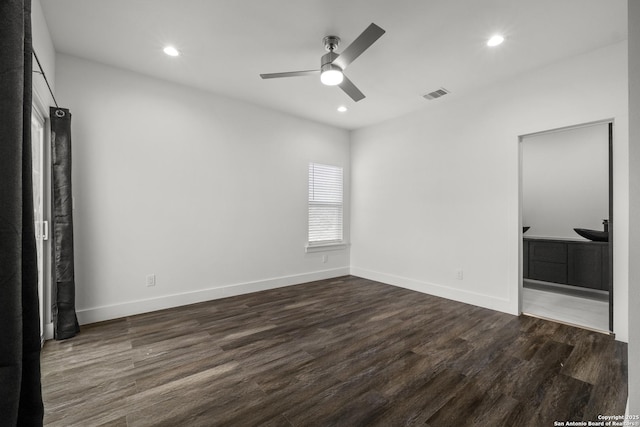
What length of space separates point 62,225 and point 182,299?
59.8 inches

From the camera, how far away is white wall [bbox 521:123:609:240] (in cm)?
464

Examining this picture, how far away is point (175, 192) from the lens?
3629 millimetres

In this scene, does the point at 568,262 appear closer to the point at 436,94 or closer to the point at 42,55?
the point at 436,94

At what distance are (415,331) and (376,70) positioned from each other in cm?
285

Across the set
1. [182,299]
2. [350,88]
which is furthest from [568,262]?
[182,299]

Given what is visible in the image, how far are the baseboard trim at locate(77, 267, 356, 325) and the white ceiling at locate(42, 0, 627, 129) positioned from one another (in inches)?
106

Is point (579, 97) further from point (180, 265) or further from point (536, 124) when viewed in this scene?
point (180, 265)

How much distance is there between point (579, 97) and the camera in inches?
117

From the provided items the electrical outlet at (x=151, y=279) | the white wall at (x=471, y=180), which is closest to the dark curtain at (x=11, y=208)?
the electrical outlet at (x=151, y=279)

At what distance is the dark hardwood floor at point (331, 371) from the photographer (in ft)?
5.69

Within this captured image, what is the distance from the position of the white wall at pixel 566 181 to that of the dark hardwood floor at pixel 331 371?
2783mm

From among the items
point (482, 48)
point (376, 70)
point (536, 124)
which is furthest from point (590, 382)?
point (376, 70)

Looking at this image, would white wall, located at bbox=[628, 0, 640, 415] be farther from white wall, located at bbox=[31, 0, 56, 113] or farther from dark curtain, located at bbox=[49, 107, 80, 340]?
dark curtain, located at bbox=[49, 107, 80, 340]

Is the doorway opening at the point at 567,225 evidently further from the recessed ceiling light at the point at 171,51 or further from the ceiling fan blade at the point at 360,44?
the recessed ceiling light at the point at 171,51
